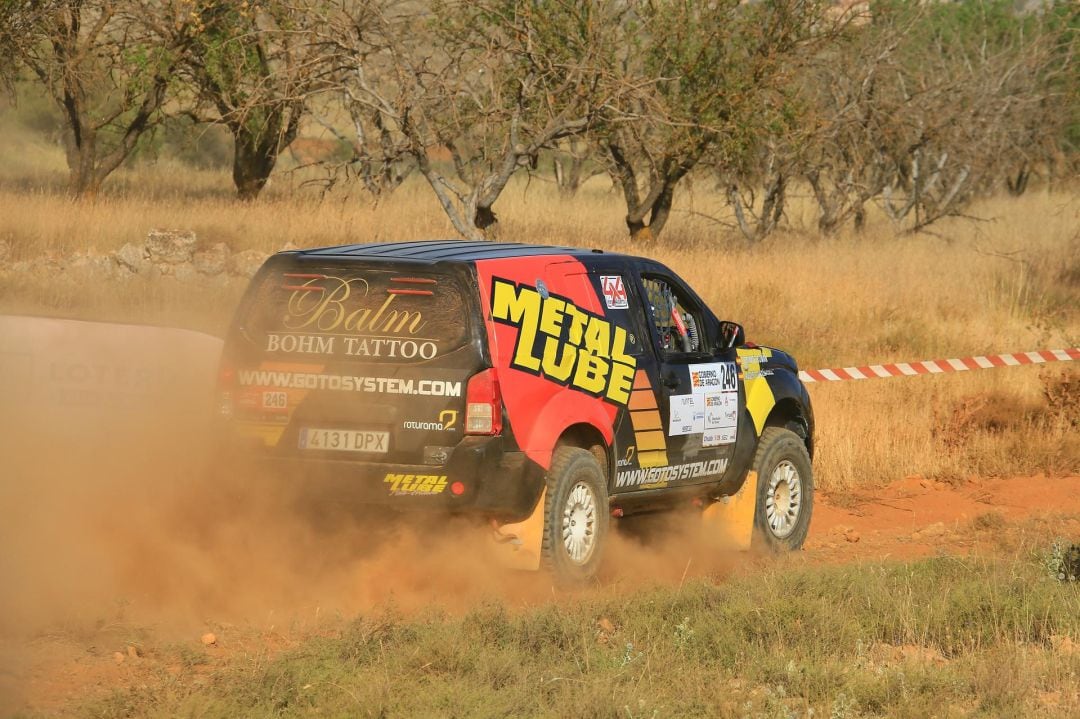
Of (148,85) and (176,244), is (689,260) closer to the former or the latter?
(176,244)

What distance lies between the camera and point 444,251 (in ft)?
26.7

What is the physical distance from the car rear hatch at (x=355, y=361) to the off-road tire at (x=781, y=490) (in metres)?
2.99

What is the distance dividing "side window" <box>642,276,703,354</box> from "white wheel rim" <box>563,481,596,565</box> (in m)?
1.18

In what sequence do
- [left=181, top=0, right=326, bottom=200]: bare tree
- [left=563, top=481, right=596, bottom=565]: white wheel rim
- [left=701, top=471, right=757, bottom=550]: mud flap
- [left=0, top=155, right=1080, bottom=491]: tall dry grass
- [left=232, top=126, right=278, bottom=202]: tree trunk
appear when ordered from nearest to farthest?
1. [left=563, top=481, right=596, bottom=565]: white wheel rim
2. [left=701, top=471, right=757, bottom=550]: mud flap
3. [left=0, top=155, right=1080, bottom=491]: tall dry grass
4. [left=181, top=0, right=326, bottom=200]: bare tree
5. [left=232, top=126, right=278, bottom=202]: tree trunk

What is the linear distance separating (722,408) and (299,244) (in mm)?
13420

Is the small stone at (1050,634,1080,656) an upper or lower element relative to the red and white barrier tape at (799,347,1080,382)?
lower

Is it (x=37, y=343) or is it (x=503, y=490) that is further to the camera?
(x=37, y=343)

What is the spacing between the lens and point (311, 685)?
598 centimetres

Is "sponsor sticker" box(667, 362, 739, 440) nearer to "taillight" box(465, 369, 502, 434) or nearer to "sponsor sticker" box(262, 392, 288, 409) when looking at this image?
"taillight" box(465, 369, 502, 434)

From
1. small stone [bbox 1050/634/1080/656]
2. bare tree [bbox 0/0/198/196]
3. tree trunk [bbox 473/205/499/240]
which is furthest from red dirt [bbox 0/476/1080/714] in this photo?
bare tree [bbox 0/0/198/196]

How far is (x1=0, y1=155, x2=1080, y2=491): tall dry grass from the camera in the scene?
1423 centimetres

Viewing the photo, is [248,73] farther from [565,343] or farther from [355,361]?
[355,361]

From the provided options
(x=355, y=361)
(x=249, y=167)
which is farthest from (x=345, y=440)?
(x=249, y=167)

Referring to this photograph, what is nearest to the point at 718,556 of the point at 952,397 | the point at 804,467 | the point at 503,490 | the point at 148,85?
the point at 804,467
